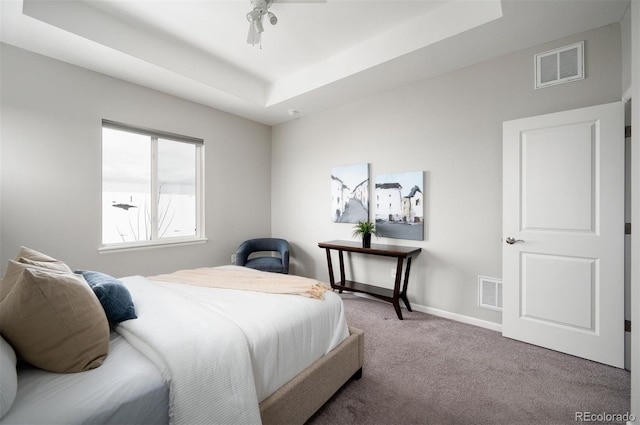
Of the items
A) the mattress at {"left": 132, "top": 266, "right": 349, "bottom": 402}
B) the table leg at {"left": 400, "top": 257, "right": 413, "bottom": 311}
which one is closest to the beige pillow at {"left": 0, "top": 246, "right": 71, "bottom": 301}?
the mattress at {"left": 132, "top": 266, "right": 349, "bottom": 402}

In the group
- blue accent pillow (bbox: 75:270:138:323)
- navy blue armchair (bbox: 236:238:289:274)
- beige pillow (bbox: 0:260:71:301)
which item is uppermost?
beige pillow (bbox: 0:260:71:301)

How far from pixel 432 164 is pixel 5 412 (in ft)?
11.3

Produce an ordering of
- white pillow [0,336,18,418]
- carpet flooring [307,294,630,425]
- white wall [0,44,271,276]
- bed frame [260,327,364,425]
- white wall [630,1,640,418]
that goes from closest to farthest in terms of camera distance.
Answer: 1. white pillow [0,336,18,418]
2. bed frame [260,327,364,425]
3. white wall [630,1,640,418]
4. carpet flooring [307,294,630,425]
5. white wall [0,44,271,276]

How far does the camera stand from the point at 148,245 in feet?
11.1

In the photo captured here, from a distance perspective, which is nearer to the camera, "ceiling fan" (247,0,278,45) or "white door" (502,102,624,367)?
"white door" (502,102,624,367)

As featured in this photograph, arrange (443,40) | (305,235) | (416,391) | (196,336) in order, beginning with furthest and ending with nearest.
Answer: (305,235), (443,40), (416,391), (196,336)

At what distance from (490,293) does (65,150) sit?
4.66m

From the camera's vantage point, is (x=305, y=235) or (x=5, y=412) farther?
(x=305, y=235)

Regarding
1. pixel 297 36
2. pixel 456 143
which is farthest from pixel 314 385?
pixel 297 36

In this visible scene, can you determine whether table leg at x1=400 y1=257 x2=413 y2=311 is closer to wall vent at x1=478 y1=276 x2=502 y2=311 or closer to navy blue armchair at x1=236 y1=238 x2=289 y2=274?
wall vent at x1=478 y1=276 x2=502 y2=311

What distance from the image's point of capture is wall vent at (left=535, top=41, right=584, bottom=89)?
233 centimetres

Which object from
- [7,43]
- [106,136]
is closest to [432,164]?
[106,136]

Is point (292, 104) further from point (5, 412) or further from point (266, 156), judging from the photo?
point (5, 412)

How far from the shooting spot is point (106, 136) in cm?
315
